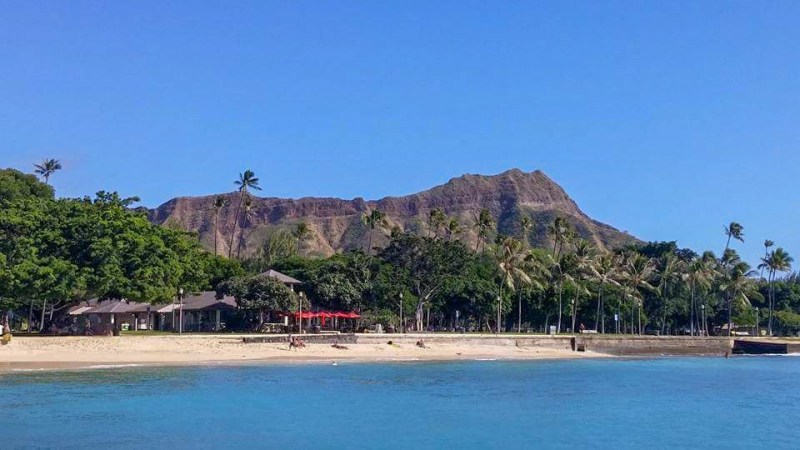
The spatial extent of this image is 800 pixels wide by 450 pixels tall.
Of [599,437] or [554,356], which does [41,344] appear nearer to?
[599,437]

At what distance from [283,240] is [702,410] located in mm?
91793

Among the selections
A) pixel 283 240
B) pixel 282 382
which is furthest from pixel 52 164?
pixel 282 382

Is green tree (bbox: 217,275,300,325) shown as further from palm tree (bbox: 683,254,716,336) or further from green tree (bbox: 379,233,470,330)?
palm tree (bbox: 683,254,716,336)

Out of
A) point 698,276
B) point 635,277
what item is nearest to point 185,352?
point 635,277

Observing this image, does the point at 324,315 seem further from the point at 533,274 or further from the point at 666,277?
the point at 666,277

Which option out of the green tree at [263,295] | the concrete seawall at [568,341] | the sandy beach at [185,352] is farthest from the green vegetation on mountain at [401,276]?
the concrete seawall at [568,341]

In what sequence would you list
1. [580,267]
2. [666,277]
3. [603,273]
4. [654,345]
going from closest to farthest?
[654,345] < [603,273] < [580,267] < [666,277]

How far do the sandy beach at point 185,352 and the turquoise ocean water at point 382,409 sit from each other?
3567 mm

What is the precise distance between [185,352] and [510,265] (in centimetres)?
4270

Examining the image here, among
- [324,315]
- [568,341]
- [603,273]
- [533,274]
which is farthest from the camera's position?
[533,274]

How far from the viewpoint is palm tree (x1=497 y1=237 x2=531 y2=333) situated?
86312mm

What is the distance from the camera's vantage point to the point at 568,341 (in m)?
76.7

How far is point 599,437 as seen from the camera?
27.2 meters

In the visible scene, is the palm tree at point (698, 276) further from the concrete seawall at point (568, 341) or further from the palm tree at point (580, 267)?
the palm tree at point (580, 267)
